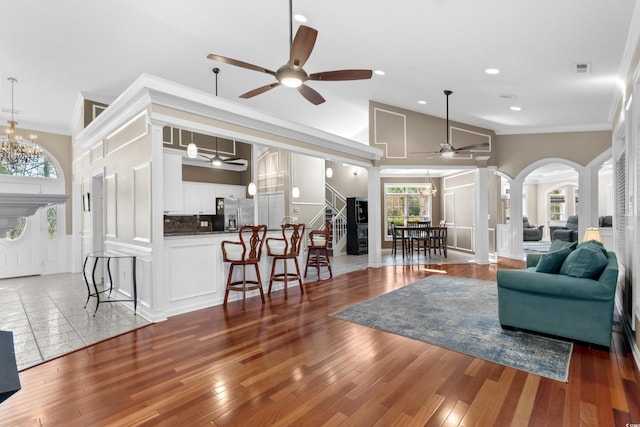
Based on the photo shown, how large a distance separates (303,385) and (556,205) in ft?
50.0

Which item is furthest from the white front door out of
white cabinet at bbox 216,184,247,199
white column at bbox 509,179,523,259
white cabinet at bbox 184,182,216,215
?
white column at bbox 509,179,523,259

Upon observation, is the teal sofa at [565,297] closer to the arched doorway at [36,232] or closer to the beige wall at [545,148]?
the beige wall at [545,148]

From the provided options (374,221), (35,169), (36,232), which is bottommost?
(36,232)

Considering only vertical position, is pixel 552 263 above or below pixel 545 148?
below

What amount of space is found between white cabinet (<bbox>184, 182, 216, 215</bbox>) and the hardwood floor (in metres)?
4.76

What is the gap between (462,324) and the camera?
11.6ft

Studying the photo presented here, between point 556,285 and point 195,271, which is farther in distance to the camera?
point 195,271

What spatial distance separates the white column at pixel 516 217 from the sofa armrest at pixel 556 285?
546cm

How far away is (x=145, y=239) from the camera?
3.83 m

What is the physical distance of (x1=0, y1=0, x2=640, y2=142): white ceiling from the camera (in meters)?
3.48

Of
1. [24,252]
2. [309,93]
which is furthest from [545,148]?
[24,252]

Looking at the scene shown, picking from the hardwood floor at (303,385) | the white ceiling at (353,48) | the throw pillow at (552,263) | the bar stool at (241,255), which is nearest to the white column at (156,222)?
the hardwood floor at (303,385)

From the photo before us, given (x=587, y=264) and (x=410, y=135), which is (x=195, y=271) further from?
(x=410, y=135)

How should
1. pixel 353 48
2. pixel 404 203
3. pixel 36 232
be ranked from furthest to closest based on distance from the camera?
pixel 404 203 → pixel 36 232 → pixel 353 48
